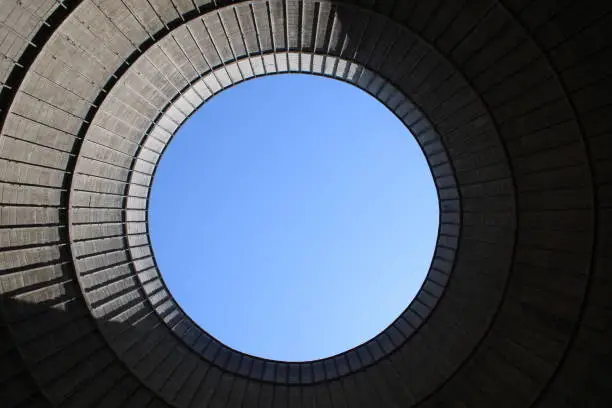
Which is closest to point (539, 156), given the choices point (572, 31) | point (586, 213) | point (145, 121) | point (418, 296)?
point (586, 213)

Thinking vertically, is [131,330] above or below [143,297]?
below

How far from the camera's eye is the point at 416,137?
24.4 m

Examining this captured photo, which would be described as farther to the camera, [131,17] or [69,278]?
[69,278]

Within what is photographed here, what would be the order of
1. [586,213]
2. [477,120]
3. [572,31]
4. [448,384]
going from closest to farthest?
[572,31] → [586,213] → [477,120] → [448,384]

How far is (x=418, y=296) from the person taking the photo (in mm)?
24781

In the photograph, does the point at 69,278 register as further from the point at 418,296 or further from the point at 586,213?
the point at 586,213


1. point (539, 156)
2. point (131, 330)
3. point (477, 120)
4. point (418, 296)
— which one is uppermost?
point (477, 120)

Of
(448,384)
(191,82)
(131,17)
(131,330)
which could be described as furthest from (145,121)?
(448,384)

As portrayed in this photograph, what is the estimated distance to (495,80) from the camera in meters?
19.4

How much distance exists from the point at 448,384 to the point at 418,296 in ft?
15.0

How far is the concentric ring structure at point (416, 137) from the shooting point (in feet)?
59.6

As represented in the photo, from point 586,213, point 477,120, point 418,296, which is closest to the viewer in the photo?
point 586,213

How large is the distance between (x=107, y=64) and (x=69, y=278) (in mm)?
9858

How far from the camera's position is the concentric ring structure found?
18172 millimetres
